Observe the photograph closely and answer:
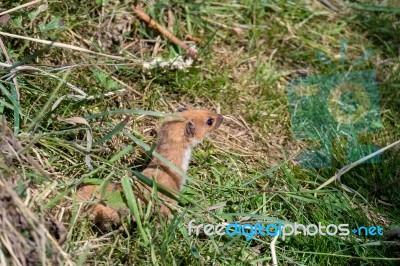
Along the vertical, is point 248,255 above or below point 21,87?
below

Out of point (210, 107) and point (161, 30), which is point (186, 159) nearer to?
point (210, 107)

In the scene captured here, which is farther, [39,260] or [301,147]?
[301,147]

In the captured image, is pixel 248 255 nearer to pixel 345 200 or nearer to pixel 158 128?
pixel 345 200

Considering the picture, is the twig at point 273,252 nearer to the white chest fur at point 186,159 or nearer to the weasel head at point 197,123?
the white chest fur at point 186,159

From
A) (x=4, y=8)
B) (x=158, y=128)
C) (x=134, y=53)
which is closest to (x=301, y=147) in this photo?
(x=158, y=128)

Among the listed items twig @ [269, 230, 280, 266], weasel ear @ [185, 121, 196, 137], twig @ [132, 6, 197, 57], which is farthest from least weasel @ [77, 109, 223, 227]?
twig @ [132, 6, 197, 57]

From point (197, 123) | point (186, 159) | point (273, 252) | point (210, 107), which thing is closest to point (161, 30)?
point (210, 107)

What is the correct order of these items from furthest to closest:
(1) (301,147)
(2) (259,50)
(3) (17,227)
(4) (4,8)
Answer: (2) (259,50) < (1) (301,147) < (4) (4,8) < (3) (17,227)
